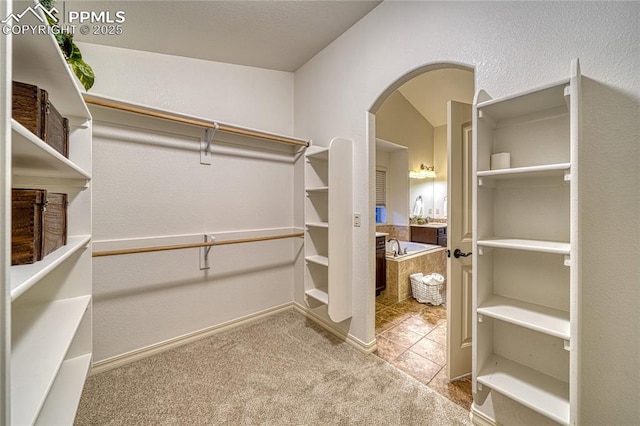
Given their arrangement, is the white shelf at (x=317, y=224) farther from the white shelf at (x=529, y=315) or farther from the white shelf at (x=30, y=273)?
the white shelf at (x=30, y=273)

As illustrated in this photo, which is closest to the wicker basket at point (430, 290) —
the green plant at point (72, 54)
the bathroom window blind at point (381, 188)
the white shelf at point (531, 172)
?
the bathroom window blind at point (381, 188)

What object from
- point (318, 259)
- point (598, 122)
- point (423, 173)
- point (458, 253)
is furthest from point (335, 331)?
point (423, 173)

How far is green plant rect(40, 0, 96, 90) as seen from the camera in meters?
1.18

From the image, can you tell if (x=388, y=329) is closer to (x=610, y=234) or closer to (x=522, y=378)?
(x=522, y=378)

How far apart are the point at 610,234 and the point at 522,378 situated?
2.70 feet

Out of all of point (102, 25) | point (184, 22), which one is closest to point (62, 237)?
point (102, 25)

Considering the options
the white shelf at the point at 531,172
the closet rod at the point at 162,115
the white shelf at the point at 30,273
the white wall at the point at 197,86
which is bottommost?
the white shelf at the point at 30,273

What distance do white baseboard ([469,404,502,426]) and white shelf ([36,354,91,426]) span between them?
198 centimetres

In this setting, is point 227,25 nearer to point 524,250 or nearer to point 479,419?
point 524,250

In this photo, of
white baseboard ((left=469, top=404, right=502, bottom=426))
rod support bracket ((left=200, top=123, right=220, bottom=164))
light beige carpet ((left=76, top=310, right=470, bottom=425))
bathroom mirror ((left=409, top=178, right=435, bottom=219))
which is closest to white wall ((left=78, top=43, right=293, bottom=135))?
rod support bracket ((left=200, top=123, right=220, bottom=164))

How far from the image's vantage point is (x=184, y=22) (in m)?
1.87

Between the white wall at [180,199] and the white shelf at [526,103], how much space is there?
2.08m

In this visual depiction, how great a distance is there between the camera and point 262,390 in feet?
5.58

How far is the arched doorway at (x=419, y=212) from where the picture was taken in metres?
1.82
